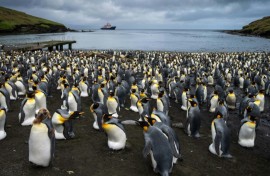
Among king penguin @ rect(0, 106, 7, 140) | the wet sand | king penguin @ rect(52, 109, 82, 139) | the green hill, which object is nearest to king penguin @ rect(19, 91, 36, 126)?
the wet sand

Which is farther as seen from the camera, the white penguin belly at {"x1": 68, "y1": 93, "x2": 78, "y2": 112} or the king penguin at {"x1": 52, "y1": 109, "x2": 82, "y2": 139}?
the white penguin belly at {"x1": 68, "y1": 93, "x2": 78, "y2": 112}

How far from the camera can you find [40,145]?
18.6ft

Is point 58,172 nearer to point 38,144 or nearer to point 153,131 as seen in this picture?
point 38,144

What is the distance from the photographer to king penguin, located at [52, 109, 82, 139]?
7109mm

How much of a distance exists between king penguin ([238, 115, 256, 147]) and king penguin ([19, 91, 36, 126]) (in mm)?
6363

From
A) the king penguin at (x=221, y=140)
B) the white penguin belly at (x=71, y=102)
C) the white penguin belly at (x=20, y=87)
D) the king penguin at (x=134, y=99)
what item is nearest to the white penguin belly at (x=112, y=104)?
the white penguin belly at (x=71, y=102)

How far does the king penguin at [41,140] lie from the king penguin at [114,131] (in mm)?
1480

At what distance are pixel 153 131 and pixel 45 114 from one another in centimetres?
220

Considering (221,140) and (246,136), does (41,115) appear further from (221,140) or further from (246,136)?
(246,136)

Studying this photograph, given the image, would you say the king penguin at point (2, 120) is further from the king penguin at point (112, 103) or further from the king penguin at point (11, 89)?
the king penguin at point (11, 89)

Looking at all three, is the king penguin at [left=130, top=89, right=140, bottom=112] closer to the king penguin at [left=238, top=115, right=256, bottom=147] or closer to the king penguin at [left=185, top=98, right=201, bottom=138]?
the king penguin at [left=185, top=98, right=201, bottom=138]

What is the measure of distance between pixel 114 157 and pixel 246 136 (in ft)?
14.1

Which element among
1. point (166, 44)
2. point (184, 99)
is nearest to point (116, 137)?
point (184, 99)

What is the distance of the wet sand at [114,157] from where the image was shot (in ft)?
20.2
